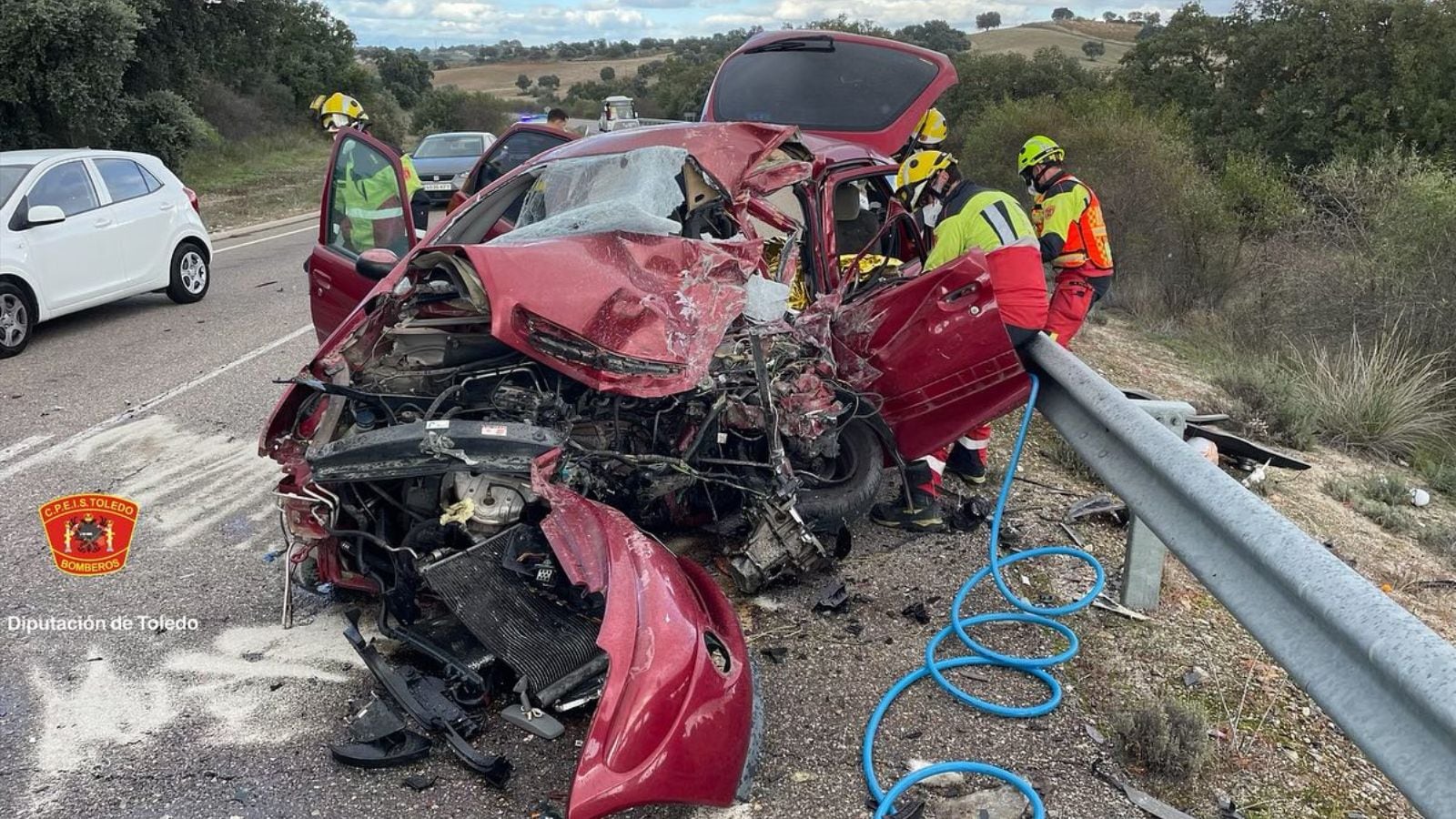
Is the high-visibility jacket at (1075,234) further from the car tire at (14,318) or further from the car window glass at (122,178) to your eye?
the car window glass at (122,178)

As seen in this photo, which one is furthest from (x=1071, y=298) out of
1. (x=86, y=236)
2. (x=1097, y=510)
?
(x=86, y=236)

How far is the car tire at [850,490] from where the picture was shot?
3996 millimetres

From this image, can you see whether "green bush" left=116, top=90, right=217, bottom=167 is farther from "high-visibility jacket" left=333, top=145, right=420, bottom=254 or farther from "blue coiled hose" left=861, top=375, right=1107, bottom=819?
"blue coiled hose" left=861, top=375, right=1107, bottom=819

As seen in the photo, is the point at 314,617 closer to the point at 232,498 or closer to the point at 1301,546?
the point at 232,498

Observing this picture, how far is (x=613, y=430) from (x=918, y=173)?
266 centimetres

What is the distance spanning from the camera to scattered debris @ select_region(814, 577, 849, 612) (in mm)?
3754

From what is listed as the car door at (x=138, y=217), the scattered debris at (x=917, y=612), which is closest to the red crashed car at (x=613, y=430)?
the scattered debris at (x=917, y=612)

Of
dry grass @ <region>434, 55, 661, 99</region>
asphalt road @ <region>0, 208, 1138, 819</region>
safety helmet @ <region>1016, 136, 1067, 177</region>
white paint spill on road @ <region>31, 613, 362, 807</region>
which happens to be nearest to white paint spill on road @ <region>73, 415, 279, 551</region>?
asphalt road @ <region>0, 208, 1138, 819</region>

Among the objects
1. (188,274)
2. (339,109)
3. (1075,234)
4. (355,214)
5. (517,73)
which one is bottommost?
(188,274)

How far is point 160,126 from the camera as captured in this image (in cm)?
1962

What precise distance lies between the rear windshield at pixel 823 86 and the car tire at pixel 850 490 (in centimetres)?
290

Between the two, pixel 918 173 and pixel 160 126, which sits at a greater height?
pixel 918 173

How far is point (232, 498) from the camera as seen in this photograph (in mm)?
4816

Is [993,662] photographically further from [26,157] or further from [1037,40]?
[1037,40]
